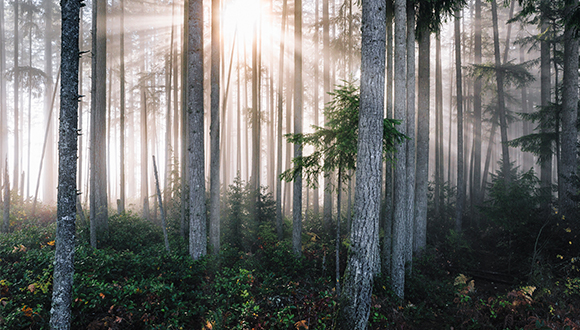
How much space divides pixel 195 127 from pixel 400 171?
664cm

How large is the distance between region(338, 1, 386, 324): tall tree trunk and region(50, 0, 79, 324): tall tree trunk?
4979mm

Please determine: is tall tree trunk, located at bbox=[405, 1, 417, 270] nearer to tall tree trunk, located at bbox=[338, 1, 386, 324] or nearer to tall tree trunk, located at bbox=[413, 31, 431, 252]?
tall tree trunk, located at bbox=[413, 31, 431, 252]

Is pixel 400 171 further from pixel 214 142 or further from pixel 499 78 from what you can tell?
pixel 499 78

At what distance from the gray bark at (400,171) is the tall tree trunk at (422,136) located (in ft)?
10.8

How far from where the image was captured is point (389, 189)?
28.7 ft

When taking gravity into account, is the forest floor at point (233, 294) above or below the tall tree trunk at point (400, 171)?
below

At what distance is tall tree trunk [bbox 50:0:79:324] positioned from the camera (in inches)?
172

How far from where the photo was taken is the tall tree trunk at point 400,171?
25.6 feet

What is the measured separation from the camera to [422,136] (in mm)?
11484

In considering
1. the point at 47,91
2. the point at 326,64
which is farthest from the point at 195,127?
the point at 47,91

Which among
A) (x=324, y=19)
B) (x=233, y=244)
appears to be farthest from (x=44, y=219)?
(x=324, y=19)

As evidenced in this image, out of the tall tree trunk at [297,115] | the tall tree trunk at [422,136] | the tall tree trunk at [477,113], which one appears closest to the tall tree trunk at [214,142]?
the tall tree trunk at [297,115]

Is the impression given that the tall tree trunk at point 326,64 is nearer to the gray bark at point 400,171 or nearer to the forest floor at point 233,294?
the forest floor at point 233,294

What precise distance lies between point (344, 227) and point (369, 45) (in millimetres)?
11406
